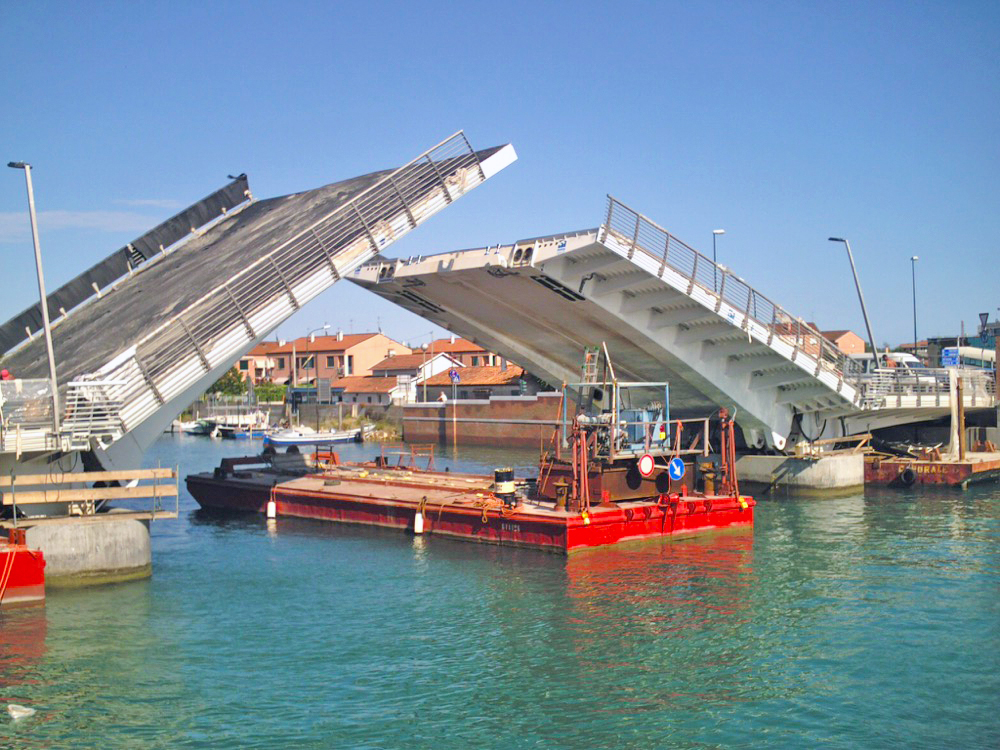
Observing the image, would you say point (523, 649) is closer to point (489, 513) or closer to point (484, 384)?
point (489, 513)

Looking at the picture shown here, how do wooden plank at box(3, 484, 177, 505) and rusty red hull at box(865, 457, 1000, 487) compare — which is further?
rusty red hull at box(865, 457, 1000, 487)

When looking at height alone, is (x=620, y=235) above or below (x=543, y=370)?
above

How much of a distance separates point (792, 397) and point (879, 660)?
18.9 meters

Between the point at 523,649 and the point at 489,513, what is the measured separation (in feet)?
26.2

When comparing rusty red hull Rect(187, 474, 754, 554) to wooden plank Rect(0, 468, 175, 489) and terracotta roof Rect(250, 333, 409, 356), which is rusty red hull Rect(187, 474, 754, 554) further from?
terracotta roof Rect(250, 333, 409, 356)

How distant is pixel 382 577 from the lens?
20.5 metres

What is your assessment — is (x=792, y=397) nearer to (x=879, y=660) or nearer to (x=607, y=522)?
(x=607, y=522)

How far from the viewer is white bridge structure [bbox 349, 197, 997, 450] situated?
82.9ft

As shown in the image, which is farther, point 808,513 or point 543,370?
point 543,370

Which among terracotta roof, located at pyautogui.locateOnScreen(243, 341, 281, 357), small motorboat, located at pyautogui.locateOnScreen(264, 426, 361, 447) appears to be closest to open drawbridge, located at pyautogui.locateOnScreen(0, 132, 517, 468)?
small motorboat, located at pyautogui.locateOnScreen(264, 426, 361, 447)

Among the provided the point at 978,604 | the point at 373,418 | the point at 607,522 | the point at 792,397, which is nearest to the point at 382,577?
the point at 607,522

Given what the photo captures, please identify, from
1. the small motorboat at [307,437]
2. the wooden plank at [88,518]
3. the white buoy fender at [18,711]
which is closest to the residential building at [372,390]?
the small motorboat at [307,437]

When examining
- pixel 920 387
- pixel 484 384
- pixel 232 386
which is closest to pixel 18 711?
pixel 920 387

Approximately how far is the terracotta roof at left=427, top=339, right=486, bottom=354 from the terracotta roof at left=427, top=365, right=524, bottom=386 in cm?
1263
